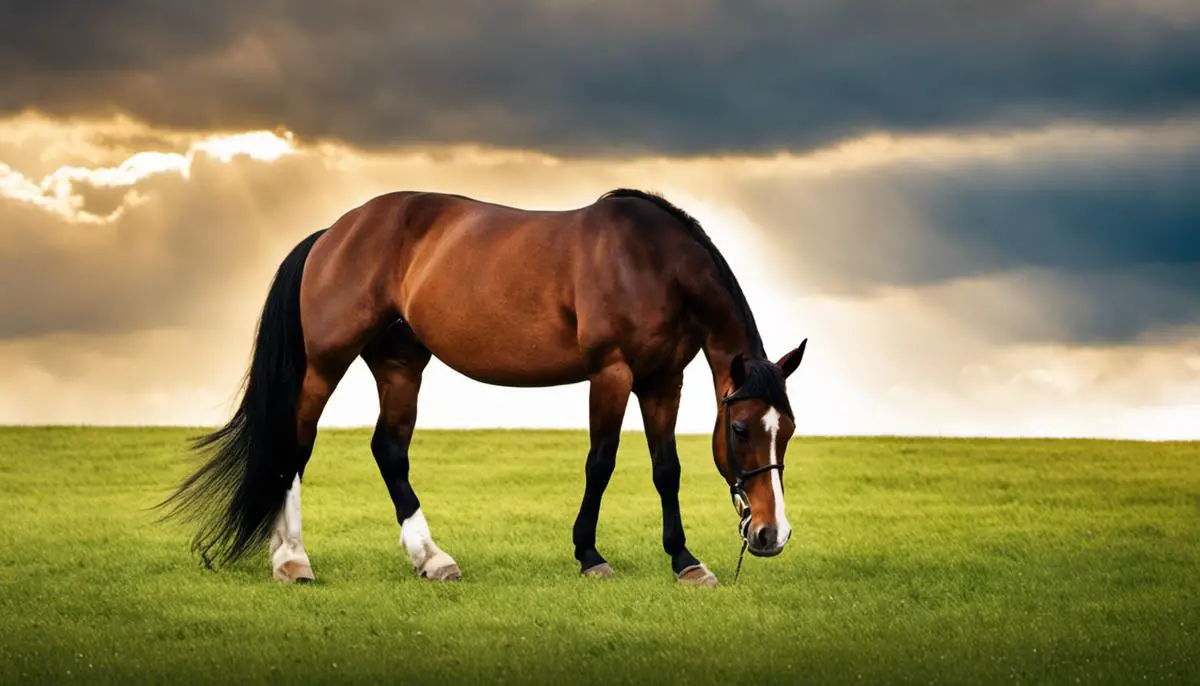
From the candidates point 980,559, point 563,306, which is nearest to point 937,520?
point 980,559

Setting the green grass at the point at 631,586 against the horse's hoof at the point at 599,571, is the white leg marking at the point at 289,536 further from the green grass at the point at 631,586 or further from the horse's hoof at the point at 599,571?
the horse's hoof at the point at 599,571

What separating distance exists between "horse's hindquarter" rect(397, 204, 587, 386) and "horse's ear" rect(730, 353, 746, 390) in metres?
1.34

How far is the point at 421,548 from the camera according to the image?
30.3 feet

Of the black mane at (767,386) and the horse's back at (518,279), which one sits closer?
the black mane at (767,386)

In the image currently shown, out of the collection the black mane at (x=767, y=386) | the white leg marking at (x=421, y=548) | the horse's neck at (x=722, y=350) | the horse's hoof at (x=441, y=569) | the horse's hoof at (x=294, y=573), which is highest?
the horse's neck at (x=722, y=350)

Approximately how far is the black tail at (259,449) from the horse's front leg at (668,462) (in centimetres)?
273

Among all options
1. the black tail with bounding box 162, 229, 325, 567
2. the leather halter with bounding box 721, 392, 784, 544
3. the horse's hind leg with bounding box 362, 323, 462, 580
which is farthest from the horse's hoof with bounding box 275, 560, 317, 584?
the leather halter with bounding box 721, 392, 784, 544

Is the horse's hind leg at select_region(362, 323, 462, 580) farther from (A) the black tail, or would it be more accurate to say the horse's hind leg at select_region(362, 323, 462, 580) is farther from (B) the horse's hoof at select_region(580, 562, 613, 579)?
(B) the horse's hoof at select_region(580, 562, 613, 579)

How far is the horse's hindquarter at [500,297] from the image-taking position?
8.80 m

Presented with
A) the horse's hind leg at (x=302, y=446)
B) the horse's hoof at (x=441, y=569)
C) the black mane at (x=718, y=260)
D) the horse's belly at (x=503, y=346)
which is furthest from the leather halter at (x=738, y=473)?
the horse's hind leg at (x=302, y=446)

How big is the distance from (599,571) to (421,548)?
1334 mm

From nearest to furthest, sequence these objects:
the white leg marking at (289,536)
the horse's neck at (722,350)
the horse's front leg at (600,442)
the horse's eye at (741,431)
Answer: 1. the horse's eye at (741,431)
2. the horse's neck at (722,350)
3. the horse's front leg at (600,442)
4. the white leg marking at (289,536)

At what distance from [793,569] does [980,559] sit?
1.61 meters

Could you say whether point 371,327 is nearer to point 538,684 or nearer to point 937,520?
point 538,684
